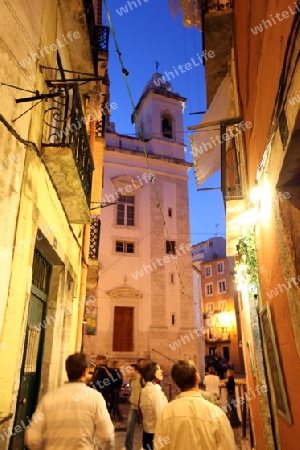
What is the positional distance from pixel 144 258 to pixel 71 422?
770 inches

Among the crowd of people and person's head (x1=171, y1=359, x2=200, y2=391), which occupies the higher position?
person's head (x1=171, y1=359, x2=200, y2=391)

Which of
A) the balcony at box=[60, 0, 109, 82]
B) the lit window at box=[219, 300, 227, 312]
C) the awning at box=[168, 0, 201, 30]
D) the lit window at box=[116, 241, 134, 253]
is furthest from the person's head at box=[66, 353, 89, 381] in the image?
the lit window at box=[219, 300, 227, 312]

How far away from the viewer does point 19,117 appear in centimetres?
438

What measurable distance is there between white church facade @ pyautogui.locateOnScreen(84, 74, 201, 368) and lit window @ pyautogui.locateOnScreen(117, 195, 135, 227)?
2.7 inches

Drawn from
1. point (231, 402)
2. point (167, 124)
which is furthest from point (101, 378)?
point (167, 124)

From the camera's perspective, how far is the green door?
16.2 feet

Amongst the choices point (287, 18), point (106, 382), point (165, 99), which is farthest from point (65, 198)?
point (165, 99)

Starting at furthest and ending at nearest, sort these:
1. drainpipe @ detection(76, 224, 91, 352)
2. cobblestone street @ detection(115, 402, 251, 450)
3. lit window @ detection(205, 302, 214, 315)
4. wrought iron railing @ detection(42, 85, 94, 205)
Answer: lit window @ detection(205, 302, 214, 315) → drainpipe @ detection(76, 224, 91, 352) → cobblestone street @ detection(115, 402, 251, 450) → wrought iron railing @ detection(42, 85, 94, 205)

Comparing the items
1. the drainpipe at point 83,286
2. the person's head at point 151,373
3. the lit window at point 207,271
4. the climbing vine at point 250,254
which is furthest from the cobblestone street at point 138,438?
the lit window at point 207,271

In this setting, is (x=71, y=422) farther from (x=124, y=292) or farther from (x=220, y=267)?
(x=220, y=267)

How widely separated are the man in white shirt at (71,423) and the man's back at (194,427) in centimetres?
53

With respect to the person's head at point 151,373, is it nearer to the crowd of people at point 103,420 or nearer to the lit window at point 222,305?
the crowd of people at point 103,420

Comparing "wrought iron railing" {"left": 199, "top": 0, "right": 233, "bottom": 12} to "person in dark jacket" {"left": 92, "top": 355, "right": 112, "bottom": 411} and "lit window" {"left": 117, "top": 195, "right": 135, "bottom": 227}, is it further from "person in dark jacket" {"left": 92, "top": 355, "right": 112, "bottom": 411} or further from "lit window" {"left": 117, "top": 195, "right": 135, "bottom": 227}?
"lit window" {"left": 117, "top": 195, "right": 135, "bottom": 227}

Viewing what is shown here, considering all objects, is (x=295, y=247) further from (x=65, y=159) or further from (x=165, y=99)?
(x=165, y=99)
